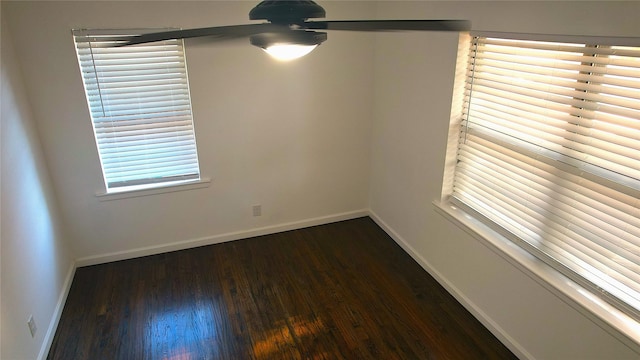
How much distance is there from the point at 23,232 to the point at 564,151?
3166 mm

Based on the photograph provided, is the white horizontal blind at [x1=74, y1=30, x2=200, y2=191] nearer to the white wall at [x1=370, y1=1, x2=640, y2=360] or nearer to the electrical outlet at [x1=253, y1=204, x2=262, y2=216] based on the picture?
the electrical outlet at [x1=253, y1=204, x2=262, y2=216]

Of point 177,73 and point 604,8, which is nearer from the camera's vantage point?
point 604,8

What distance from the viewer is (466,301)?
2.94 metres

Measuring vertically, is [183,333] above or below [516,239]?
below

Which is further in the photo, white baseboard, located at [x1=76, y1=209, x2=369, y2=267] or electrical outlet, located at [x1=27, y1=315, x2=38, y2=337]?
white baseboard, located at [x1=76, y1=209, x2=369, y2=267]

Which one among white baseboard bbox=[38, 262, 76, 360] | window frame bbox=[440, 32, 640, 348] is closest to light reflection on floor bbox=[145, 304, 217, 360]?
white baseboard bbox=[38, 262, 76, 360]

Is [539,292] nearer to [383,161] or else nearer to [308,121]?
[383,161]

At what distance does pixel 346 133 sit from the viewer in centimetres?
388

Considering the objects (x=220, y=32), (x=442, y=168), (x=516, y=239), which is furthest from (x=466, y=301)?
(x=220, y=32)

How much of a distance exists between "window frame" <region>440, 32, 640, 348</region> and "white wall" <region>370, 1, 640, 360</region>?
0.04 m

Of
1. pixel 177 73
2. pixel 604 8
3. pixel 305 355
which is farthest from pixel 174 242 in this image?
pixel 604 8

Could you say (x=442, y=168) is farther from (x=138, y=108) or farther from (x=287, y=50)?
(x=138, y=108)

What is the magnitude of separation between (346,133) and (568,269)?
222 cm

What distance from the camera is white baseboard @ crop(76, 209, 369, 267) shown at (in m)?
3.50
